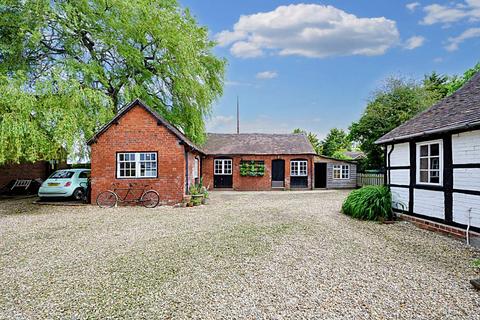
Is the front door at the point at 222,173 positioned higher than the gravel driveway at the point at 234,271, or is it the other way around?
the front door at the point at 222,173

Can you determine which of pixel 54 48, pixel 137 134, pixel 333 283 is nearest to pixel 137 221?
pixel 137 134

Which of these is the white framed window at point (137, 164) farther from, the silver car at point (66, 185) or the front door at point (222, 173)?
the front door at point (222, 173)

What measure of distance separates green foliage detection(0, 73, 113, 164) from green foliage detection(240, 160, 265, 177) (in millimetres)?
10760

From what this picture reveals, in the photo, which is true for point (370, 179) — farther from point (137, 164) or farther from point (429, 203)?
point (137, 164)

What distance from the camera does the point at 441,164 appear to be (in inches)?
299

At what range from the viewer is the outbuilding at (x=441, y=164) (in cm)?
664

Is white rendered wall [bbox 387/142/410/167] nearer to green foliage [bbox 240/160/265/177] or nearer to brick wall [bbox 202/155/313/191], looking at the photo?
brick wall [bbox 202/155/313/191]

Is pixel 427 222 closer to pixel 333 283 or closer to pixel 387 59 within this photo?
pixel 333 283

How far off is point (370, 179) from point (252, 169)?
844 centimetres

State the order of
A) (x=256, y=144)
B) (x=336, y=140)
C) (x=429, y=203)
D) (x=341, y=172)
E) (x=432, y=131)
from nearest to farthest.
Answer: (x=432, y=131)
(x=429, y=203)
(x=341, y=172)
(x=256, y=144)
(x=336, y=140)

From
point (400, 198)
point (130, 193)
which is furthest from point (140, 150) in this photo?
point (400, 198)

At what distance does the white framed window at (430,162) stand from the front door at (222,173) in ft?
46.6

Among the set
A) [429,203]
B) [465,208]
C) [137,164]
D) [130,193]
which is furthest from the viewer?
[137,164]

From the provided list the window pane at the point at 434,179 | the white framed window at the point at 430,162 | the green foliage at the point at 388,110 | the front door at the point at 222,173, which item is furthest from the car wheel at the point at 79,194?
the green foliage at the point at 388,110
